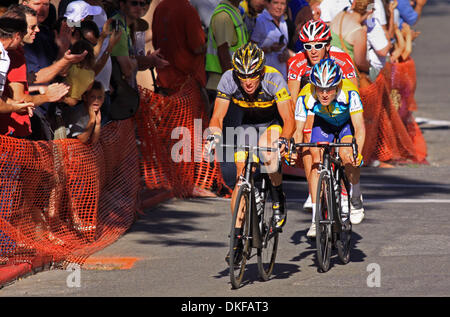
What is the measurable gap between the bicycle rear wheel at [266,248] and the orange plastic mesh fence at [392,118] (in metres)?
6.22

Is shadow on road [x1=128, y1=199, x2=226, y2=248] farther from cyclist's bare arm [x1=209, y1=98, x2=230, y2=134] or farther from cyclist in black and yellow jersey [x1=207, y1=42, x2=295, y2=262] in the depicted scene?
cyclist's bare arm [x1=209, y1=98, x2=230, y2=134]

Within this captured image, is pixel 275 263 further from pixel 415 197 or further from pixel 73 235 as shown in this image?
pixel 415 197

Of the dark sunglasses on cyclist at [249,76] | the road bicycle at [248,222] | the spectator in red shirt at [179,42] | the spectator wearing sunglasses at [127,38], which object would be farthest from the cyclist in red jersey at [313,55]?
the spectator in red shirt at [179,42]

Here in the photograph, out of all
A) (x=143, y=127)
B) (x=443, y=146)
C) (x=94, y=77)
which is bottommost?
(x=443, y=146)

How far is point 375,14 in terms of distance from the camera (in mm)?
15328

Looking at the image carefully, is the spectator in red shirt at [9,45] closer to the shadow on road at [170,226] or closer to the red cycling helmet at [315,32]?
the shadow on road at [170,226]

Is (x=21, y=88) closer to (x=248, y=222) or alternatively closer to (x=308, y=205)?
(x=248, y=222)

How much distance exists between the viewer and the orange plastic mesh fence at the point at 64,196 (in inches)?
325

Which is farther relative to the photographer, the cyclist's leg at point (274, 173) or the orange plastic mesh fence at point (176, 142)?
the orange plastic mesh fence at point (176, 142)

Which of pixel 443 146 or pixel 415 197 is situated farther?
pixel 443 146

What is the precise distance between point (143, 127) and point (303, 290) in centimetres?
427
